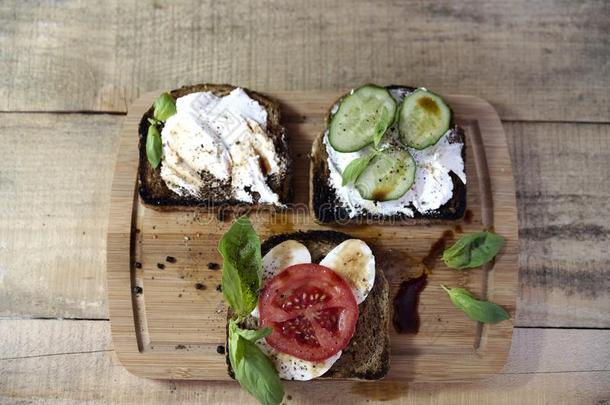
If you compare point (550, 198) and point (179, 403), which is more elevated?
point (550, 198)

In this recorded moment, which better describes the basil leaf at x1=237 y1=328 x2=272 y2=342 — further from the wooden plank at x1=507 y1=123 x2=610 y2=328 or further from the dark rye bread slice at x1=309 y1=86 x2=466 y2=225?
the wooden plank at x1=507 y1=123 x2=610 y2=328

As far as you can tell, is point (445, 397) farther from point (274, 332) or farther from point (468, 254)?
point (274, 332)

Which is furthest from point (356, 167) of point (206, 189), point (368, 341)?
point (368, 341)

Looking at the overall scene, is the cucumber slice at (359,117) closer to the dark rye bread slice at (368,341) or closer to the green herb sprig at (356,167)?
the green herb sprig at (356,167)

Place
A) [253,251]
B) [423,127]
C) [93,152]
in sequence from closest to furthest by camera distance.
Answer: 1. [253,251]
2. [423,127]
3. [93,152]

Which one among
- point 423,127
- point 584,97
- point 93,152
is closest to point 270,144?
point 423,127

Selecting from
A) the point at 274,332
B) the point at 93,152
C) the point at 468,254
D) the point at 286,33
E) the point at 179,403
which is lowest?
the point at 179,403
